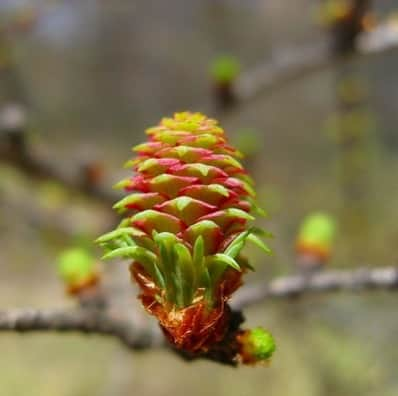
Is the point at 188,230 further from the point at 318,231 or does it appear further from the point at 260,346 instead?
the point at 318,231

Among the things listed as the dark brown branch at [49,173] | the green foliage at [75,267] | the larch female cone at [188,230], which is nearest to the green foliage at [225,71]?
the dark brown branch at [49,173]

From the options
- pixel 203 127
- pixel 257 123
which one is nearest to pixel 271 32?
pixel 257 123

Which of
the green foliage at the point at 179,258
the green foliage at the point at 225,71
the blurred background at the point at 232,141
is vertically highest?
the green foliage at the point at 225,71

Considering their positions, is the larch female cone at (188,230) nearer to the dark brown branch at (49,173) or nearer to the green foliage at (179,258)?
the green foliage at (179,258)

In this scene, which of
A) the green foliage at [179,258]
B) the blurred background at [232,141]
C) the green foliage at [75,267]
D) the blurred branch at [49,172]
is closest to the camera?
the green foliage at [179,258]

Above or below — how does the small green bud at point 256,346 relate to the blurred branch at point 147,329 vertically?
above

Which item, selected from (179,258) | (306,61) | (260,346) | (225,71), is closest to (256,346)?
(260,346)
